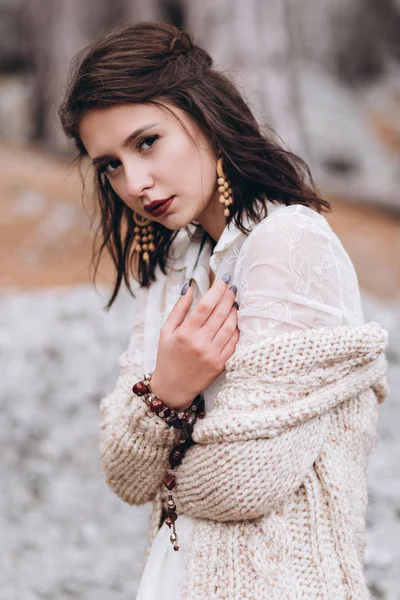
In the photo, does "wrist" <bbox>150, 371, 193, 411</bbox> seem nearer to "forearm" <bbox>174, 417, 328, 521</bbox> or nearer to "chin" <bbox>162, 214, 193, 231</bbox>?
"forearm" <bbox>174, 417, 328, 521</bbox>

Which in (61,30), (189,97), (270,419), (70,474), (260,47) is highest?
(189,97)

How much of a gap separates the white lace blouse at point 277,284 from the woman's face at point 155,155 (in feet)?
A: 0.47

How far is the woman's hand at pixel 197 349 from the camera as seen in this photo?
161 cm

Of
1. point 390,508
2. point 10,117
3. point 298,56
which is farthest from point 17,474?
point 298,56

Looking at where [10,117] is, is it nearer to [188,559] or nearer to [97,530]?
[97,530]

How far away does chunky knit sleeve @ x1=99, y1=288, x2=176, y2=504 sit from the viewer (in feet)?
5.57

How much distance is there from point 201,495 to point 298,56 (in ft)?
38.5

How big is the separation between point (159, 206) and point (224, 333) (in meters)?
0.40

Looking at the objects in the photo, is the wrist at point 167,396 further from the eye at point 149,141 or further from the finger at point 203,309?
the eye at point 149,141

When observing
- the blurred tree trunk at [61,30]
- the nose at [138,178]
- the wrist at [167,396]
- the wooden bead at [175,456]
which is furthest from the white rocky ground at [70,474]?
the blurred tree trunk at [61,30]

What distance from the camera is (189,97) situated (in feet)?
5.93

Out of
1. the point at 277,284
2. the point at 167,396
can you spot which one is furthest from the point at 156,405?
the point at 277,284

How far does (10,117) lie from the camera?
9445mm

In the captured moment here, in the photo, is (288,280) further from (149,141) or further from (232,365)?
(149,141)
